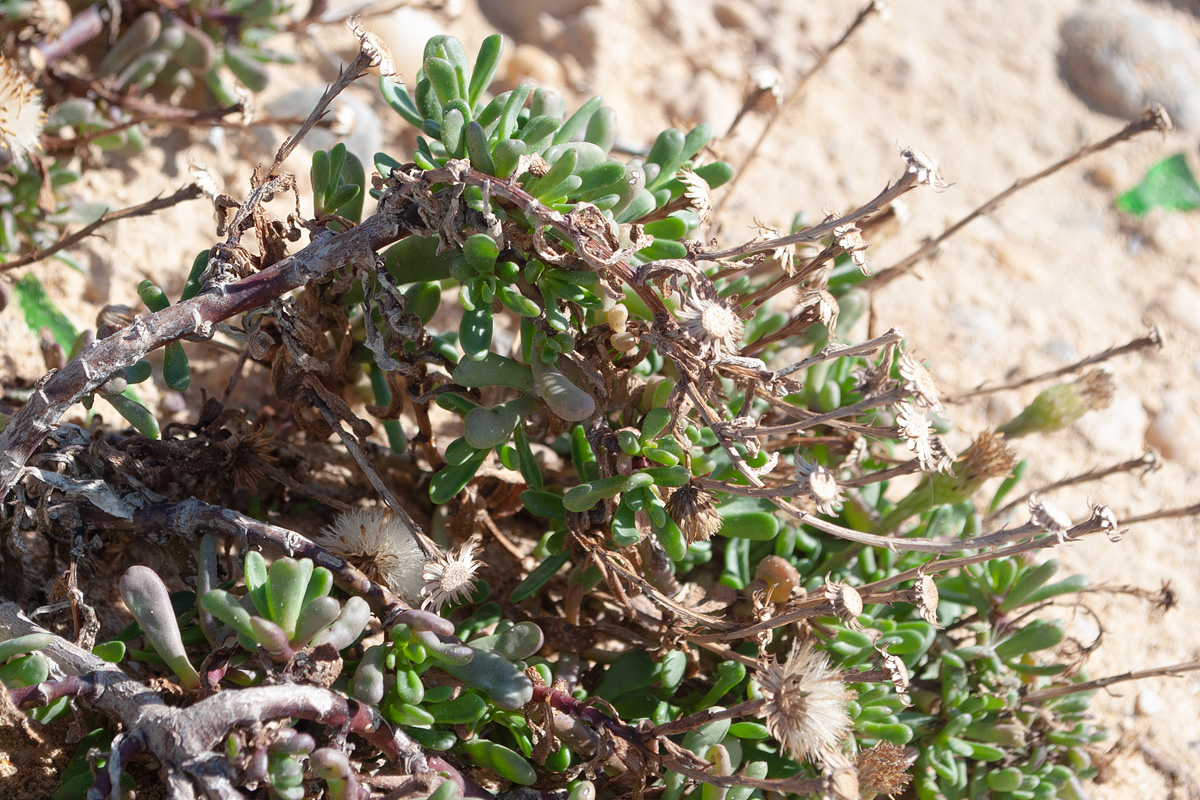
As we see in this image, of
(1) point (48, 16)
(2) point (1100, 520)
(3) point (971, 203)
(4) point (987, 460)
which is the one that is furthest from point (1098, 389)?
(1) point (48, 16)

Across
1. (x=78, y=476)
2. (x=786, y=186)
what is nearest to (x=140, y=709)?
(x=78, y=476)

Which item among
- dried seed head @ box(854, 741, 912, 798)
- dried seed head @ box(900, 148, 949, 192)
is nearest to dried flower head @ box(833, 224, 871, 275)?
dried seed head @ box(900, 148, 949, 192)

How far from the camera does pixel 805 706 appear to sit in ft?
4.79

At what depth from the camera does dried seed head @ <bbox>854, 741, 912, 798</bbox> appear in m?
1.56

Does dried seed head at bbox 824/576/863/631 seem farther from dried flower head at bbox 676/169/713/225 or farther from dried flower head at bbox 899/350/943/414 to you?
dried flower head at bbox 676/169/713/225

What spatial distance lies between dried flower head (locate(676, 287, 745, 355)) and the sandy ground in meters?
1.22

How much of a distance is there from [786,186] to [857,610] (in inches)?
83.5

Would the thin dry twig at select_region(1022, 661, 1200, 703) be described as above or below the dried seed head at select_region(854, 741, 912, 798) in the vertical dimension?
above

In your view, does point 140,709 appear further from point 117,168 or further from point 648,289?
point 117,168

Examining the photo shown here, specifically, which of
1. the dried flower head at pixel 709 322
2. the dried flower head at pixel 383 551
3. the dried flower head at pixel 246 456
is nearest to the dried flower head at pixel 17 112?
the dried flower head at pixel 246 456

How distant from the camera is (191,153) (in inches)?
106

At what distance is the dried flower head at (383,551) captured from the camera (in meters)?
1.74

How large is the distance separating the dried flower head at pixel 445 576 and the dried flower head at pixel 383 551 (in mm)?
73

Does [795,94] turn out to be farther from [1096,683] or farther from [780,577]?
[1096,683]
